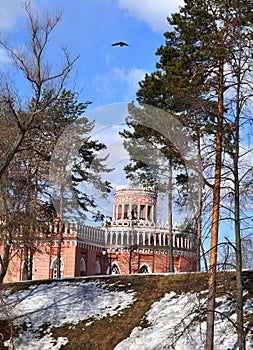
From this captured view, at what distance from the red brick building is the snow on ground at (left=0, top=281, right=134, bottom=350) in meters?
5.65

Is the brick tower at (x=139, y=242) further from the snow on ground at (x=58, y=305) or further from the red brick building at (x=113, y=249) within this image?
the snow on ground at (x=58, y=305)

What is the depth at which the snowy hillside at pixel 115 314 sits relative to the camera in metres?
15.6

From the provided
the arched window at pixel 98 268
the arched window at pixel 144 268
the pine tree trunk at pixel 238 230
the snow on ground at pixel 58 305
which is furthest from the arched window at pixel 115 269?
the pine tree trunk at pixel 238 230

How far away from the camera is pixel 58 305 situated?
1942cm

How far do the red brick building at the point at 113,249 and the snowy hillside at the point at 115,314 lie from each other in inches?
234

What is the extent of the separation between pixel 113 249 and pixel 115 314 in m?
16.9

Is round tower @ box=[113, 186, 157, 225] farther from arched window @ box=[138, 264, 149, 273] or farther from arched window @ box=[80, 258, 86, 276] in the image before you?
arched window @ box=[138, 264, 149, 273]

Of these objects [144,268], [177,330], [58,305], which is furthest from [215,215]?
[144,268]

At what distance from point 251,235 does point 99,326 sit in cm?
745

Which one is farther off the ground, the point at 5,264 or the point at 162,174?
the point at 162,174

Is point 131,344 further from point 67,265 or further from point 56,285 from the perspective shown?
point 67,265

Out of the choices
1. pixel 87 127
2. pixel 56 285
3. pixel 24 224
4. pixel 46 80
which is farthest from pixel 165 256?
pixel 46 80

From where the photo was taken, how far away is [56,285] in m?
21.2

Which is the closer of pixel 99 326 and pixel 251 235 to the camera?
pixel 251 235
